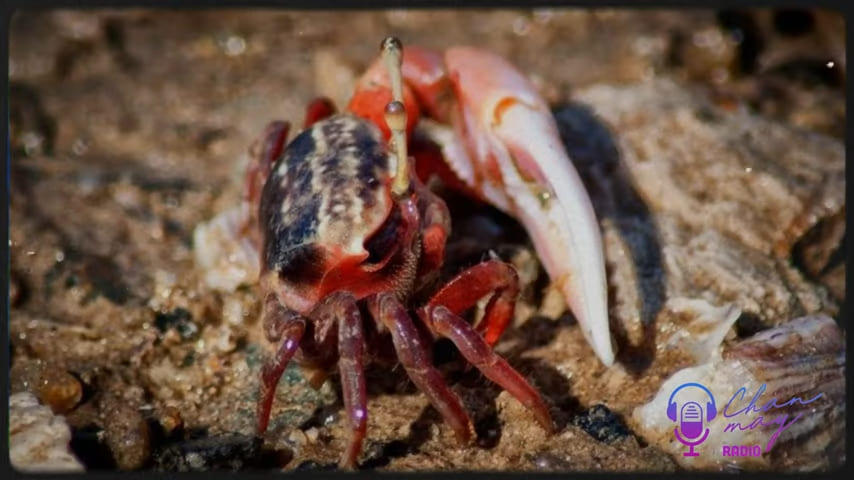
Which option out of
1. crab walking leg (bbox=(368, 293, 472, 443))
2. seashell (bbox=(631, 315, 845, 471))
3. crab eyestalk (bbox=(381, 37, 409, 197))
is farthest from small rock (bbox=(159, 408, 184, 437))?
seashell (bbox=(631, 315, 845, 471))

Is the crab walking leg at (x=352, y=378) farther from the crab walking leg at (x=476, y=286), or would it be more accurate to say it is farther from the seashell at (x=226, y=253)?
the seashell at (x=226, y=253)

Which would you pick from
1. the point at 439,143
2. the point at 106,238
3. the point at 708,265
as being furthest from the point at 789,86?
the point at 106,238

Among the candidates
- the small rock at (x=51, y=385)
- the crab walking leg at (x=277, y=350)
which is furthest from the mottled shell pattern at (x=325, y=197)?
the small rock at (x=51, y=385)

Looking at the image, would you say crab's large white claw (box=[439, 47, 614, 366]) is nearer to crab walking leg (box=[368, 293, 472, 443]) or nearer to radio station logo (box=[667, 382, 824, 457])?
radio station logo (box=[667, 382, 824, 457])

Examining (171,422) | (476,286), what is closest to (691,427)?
(476,286)

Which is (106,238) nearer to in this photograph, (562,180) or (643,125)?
(562,180)

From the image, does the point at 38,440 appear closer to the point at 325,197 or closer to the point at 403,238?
the point at 325,197

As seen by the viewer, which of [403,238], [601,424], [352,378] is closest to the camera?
[352,378]
